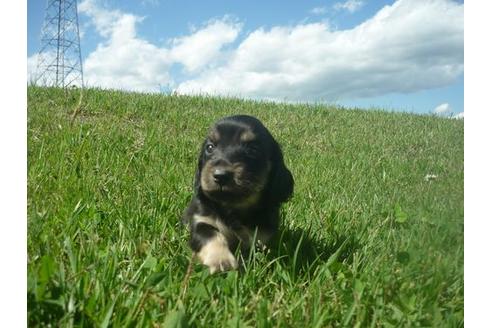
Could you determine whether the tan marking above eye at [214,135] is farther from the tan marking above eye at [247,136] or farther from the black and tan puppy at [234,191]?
the tan marking above eye at [247,136]

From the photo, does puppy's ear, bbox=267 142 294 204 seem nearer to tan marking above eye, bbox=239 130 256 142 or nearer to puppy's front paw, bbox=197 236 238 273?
tan marking above eye, bbox=239 130 256 142

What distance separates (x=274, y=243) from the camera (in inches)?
140

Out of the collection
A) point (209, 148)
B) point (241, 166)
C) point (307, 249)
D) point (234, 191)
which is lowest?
point (307, 249)

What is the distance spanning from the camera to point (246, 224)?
3455 mm

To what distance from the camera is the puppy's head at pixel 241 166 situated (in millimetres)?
3037

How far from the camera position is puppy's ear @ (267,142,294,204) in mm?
3583

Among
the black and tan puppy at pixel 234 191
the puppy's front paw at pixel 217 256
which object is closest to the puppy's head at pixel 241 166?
the black and tan puppy at pixel 234 191

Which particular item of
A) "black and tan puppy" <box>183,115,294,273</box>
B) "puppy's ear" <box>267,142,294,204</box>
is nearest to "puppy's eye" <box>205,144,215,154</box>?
"black and tan puppy" <box>183,115,294,273</box>

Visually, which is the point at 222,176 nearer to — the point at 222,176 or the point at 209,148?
the point at 222,176

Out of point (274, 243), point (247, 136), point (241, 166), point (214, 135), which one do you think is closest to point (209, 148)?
point (214, 135)

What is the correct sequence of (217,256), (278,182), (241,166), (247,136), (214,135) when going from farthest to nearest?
(278,182) → (214,135) → (247,136) → (241,166) → (217,256)
